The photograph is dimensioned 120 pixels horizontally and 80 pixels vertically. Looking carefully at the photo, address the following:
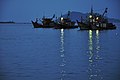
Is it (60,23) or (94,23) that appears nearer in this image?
(94,23)

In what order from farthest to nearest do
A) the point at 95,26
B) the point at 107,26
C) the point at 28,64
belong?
the point at 107,26
the point at 95,26
the point at 28,64

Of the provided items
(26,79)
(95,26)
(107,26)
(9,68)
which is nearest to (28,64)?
(9,68)

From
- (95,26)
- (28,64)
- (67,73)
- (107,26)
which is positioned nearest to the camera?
(67,73)

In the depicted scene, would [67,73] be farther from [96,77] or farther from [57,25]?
[57,25]

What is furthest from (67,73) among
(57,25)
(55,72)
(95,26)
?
(57,25)

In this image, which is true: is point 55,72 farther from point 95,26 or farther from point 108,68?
point 95,26

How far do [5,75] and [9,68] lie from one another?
2.09 meters

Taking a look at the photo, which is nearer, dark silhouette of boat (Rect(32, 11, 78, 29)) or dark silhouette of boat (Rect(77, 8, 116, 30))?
dark silhouette of boat (Rect(77, 8, 116, 30))

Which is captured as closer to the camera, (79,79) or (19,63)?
(79,79)

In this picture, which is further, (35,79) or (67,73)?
(67,73)

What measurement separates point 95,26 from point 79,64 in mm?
72693

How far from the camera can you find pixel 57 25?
10600 centimetres

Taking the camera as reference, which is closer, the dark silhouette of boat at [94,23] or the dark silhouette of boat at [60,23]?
the dark silhouette of boat at [94,23]

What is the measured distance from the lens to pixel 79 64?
58.1 feet
